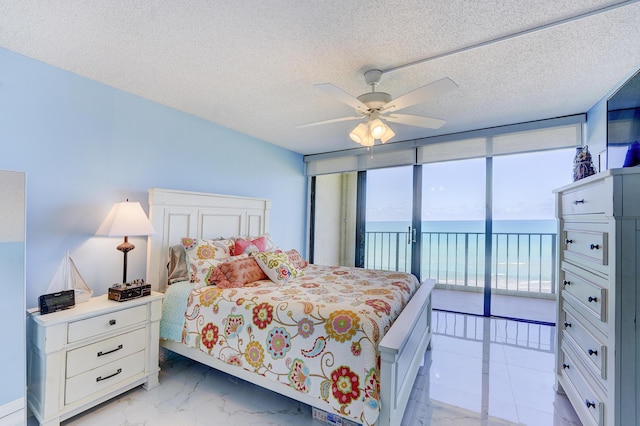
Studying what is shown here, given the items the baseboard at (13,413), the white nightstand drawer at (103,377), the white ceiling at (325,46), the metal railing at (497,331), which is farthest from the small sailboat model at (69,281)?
the metal railing at (497,331)

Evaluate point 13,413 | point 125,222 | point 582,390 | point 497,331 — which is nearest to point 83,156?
point 125,222

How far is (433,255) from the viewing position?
489 centimetres

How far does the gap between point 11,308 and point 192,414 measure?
4.01 feet

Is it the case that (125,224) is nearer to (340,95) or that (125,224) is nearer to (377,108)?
(340,95)

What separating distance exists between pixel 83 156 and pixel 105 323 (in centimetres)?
135

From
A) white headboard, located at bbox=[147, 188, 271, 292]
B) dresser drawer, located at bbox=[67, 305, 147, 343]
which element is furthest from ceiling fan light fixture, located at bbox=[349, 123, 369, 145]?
dresser drawer, located at bbox=[67, 305, 147, 343]

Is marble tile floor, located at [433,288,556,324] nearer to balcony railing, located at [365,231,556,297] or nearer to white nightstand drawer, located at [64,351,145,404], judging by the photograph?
balcony railing, located at [365,231,556,297]

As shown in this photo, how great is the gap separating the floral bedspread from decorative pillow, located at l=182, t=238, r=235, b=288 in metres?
0.17

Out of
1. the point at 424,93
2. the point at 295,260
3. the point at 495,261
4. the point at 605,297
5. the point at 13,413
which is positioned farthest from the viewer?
the point at 495,261

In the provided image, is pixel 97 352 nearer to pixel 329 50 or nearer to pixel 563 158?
pixel 329 50

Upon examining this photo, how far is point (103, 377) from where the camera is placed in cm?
187

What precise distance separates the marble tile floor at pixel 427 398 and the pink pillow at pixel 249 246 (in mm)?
1095

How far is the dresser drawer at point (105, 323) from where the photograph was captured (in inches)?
69.1

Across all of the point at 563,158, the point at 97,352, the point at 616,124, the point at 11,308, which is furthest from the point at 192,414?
the point at 563,158
